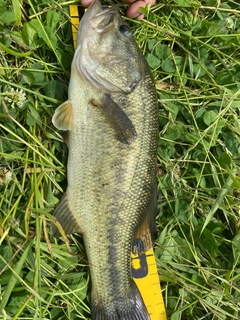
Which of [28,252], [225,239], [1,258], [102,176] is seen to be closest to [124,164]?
[102,176]

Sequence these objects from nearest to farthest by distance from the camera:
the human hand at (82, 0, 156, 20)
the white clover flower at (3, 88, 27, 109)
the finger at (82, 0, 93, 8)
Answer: the white clover flower at (3, 88, 27, 109) < the finger at (82, 0, 93, 8) < the human hand at (82, 0, 156, 20)

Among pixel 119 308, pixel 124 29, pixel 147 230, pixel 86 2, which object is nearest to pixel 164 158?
pixel 147 230

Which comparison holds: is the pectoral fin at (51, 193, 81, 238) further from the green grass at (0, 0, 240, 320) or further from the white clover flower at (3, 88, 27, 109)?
the white clover flower at (3, 88, 27, 109)

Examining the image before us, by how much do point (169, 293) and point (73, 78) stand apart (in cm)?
159

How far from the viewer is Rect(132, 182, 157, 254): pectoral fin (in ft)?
7.25

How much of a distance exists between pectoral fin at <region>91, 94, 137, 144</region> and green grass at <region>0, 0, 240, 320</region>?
0.38m

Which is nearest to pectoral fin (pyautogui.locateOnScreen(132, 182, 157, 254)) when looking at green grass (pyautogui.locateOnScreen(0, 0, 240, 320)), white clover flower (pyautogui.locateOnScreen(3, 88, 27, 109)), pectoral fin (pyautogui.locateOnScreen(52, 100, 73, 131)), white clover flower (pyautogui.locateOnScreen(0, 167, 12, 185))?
green grass (pyautogui.locateOnScreen(0, 0, 240, 320))

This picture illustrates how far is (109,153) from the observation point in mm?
2076

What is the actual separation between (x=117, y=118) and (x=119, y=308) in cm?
114

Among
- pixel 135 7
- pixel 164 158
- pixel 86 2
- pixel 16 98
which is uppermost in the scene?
pixel 86 2

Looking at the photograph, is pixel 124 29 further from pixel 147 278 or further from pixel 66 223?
pixel 147 278

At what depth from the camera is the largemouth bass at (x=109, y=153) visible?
6.81 feet

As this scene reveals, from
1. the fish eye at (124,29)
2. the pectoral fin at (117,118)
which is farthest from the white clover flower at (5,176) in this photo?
the fish eye at (124,29)

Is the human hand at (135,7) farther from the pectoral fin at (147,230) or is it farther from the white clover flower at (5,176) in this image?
the white clover flower at (5,176)
